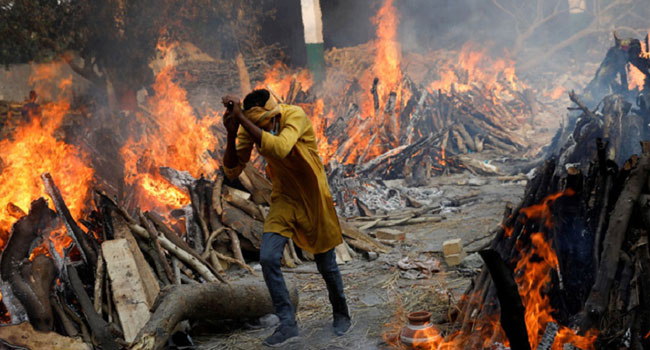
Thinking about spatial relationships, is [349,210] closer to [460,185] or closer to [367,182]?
[367,182]

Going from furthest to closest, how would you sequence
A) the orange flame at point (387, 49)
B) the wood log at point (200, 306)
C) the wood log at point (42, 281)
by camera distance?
the orange flame at point (387, 49) → the wood log at point (42, 281) → the wood log at point (200, 306)

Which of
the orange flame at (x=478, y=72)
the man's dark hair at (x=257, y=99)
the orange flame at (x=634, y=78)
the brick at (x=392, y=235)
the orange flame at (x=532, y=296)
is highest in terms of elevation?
the orange flame at (x=478, y=72)

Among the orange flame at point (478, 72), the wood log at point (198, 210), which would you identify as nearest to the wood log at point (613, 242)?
the wood log at point (198, 210)

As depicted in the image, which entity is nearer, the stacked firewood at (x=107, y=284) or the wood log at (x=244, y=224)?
the stacked firewood at (x=107, y=284)

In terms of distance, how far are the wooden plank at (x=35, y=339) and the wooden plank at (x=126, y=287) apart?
45cm

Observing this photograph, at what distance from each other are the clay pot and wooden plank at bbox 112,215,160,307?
7.17 feet

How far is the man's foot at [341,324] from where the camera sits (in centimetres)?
429

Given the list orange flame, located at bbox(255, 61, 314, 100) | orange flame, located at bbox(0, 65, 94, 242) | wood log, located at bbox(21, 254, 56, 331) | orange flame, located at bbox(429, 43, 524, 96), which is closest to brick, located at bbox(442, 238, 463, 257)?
wood log, located at bbox(21, 254, 56, 331)

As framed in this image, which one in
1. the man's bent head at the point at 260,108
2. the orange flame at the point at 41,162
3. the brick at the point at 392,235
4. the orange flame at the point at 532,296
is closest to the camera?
the orange flame at the point at 532,296

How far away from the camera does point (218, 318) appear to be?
4.40 metres

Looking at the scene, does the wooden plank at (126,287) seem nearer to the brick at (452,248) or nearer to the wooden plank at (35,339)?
the wooden plank at (35,339)

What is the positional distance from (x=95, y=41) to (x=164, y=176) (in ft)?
13.7

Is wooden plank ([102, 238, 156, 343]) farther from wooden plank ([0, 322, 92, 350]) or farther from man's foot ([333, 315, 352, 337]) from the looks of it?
man's foot ([333, 315, 352, 337])

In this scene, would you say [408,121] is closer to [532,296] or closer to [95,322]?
[532,296]
